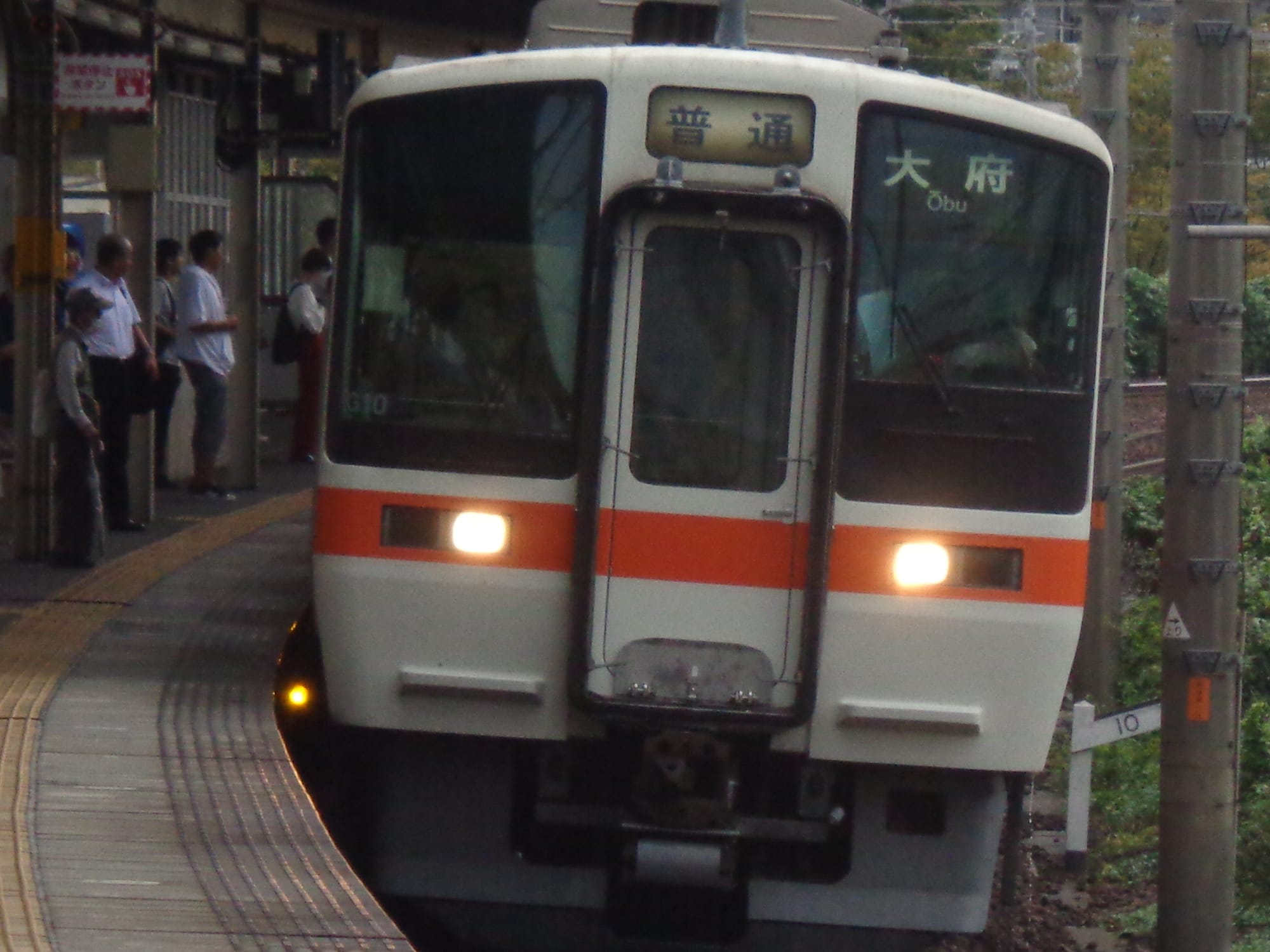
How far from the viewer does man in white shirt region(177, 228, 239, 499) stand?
12.5 m

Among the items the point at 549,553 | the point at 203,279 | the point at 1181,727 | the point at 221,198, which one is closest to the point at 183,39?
the point at 203,279

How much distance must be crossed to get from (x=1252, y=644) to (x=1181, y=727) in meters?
9.13

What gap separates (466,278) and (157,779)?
5.26 ft

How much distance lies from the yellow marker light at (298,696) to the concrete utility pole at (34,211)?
7.53ft

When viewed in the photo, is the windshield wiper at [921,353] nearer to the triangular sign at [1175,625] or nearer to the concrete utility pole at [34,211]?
the triangular sign at [1175,625]

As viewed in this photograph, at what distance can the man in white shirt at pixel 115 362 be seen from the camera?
35.7 ft

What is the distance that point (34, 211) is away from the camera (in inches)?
400

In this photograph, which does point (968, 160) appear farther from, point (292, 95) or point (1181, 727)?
point (292, 95)

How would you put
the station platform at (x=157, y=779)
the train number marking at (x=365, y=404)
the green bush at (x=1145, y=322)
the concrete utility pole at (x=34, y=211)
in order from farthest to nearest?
the green bush at (x=1145, y=322) → the concrete utility pole at (x=34, y=211) → the train number marking at (x=365, y=404) → the station platform at (x=157, y=779)

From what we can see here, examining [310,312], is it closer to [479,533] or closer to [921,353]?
[479,533]

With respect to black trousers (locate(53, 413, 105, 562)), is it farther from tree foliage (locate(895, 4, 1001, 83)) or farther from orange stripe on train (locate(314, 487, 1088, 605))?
tree foliage (locate(895, 4, 1001, 83))

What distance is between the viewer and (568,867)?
6.66m

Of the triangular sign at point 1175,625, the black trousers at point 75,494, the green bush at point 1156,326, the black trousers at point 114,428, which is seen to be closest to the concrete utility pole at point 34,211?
the black trousers at point 75,494

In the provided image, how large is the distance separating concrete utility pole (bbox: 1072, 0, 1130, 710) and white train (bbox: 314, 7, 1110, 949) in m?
5.24
